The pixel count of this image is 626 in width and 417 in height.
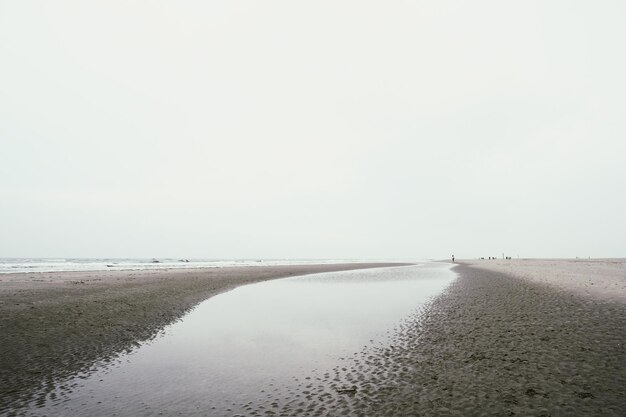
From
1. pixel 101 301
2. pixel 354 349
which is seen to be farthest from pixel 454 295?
pixel 101 301

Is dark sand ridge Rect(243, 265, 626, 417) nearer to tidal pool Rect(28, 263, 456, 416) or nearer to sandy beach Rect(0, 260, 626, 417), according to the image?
sandy beach Rect(0, 260, 626, 417)

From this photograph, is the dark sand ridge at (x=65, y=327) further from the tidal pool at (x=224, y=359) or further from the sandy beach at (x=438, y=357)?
the tidal pool at (x=224, y=359)

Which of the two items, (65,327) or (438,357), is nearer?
(438,357)

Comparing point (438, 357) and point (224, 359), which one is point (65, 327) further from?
point (438, 357)

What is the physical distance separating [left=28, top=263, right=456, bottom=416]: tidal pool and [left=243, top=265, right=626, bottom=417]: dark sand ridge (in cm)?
114

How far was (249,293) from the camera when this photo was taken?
3594cm

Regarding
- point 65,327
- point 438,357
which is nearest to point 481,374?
point 438,357

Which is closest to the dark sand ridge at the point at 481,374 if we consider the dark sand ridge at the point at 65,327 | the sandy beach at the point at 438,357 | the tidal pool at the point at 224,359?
the sandy beach at the point at 438,357

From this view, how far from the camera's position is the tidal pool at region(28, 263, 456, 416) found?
31.9 ft

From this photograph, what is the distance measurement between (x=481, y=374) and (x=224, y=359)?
1000 cm

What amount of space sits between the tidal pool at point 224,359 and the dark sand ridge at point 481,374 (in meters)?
1.14

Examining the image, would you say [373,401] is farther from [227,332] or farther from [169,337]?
[169,337]

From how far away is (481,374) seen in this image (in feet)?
37.0

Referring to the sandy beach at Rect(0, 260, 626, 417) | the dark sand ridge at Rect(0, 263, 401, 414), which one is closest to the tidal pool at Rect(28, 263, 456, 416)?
the sandy beach at Rect(0, 260, 626, 417)
